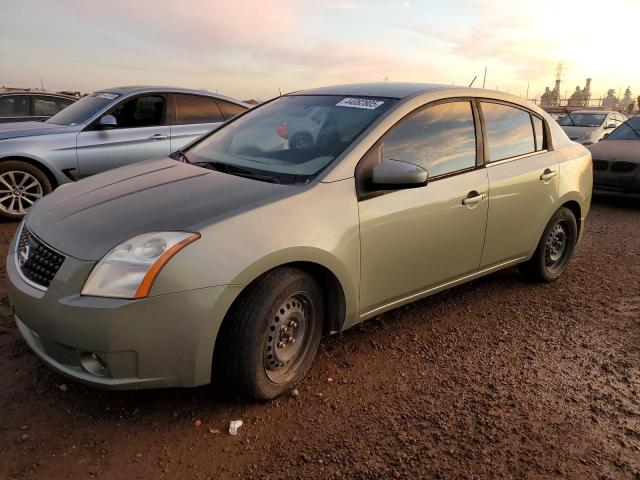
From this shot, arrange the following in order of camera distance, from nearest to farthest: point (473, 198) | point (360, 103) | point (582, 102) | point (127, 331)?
point (127, 331) → point (360, 103) → point (473, 198) → point (582, 102)

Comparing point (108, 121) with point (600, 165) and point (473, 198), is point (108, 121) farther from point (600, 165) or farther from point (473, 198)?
point (600, 165)

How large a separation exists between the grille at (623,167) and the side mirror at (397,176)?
22.0 feet

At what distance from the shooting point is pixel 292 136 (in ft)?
10.9

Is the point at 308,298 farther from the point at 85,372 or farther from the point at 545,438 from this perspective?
the point at 545,438

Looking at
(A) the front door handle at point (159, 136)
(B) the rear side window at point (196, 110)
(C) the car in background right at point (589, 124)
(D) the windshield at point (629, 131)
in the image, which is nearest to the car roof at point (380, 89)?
(A) the front door handle at point (159, 136)

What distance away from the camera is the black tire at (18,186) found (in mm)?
5754

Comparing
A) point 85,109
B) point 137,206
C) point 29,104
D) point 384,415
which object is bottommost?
point 384,415

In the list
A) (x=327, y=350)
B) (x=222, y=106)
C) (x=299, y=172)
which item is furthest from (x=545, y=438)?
(x=222, y=106)

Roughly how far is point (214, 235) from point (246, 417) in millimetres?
959

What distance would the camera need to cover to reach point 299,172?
9.44 feet

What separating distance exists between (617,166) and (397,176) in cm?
687

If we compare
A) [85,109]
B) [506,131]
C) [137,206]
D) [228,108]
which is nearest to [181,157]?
[137,206]

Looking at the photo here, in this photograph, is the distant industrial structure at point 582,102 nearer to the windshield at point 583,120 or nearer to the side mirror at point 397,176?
the windshield at point 583,120

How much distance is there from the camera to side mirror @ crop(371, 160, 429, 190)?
277cm
